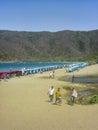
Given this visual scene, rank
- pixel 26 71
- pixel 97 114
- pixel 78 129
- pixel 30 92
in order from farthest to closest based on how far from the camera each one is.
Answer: pixel 26 71 → pixel 30 92 → pixel 97 114 → pixel 78 129

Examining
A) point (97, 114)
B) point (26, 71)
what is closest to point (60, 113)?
point (97, 114)

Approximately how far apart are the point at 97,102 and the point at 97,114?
427 cm

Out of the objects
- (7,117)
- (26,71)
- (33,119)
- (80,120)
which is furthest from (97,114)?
(26,71)

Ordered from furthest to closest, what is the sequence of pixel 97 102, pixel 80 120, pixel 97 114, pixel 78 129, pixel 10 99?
pixel 10 99
pixel 97 102
pixel 97 114
pixel 80 120
pixel 78 129

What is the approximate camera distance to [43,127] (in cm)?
1803

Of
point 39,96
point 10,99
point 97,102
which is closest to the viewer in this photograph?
point 97,102

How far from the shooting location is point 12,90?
113ft

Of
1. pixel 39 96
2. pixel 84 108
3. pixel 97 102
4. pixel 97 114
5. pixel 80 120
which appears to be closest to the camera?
pixel 80 120

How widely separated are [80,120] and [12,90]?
15.6 m

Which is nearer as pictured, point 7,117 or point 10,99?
point 7,117

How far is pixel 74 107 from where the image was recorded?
24.3 meters

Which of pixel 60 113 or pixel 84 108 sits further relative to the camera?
pixel 84 108

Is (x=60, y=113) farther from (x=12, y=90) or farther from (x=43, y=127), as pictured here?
(x=12, y=90)

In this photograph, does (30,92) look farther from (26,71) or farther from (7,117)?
(26,71)
